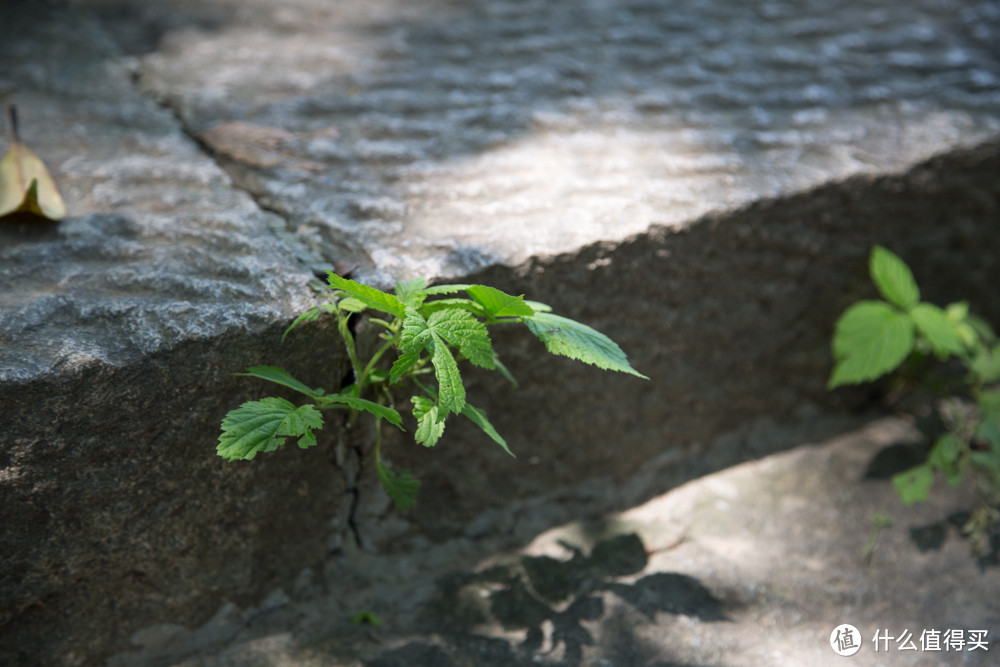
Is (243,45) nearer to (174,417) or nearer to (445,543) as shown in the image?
(174,417)

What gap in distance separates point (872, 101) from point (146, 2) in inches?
92.8

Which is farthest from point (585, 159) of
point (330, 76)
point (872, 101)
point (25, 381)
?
point (25, 381)

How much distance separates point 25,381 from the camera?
1177mm

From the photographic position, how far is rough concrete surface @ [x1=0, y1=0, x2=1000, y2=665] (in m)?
1.31

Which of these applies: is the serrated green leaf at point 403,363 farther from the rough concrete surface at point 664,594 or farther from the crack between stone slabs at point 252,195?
the rough concrete surface at point 664,594

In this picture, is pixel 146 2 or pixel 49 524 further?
pixel 146 2

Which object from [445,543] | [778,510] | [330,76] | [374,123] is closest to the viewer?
[445,543]

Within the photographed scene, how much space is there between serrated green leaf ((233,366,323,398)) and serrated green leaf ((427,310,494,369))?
25 centimetres

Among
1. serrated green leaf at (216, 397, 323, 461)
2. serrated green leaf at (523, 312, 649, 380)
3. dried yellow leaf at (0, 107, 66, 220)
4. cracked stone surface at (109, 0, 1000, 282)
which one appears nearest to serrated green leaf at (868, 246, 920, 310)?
cracked stone surface at (109, 0, 1000, 282)

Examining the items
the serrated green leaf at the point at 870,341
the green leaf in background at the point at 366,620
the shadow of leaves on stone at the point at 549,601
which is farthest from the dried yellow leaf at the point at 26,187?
the serrated green leaf at the point at 870,341

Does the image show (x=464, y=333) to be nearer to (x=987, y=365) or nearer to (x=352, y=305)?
(x=352, y=305)

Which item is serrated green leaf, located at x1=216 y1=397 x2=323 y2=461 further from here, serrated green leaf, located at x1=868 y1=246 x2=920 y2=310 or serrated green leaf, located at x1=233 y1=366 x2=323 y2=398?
serrated green leaf, located at x1=868 y1=246 x2=920 y2=310

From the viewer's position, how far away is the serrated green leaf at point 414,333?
1.15 metres

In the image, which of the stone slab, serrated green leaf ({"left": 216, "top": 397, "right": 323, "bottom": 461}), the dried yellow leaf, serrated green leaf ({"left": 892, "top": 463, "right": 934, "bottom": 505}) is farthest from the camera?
serrated green leaf ({"left": 892, "top": 463, "right": 934, "bottom": 505})
